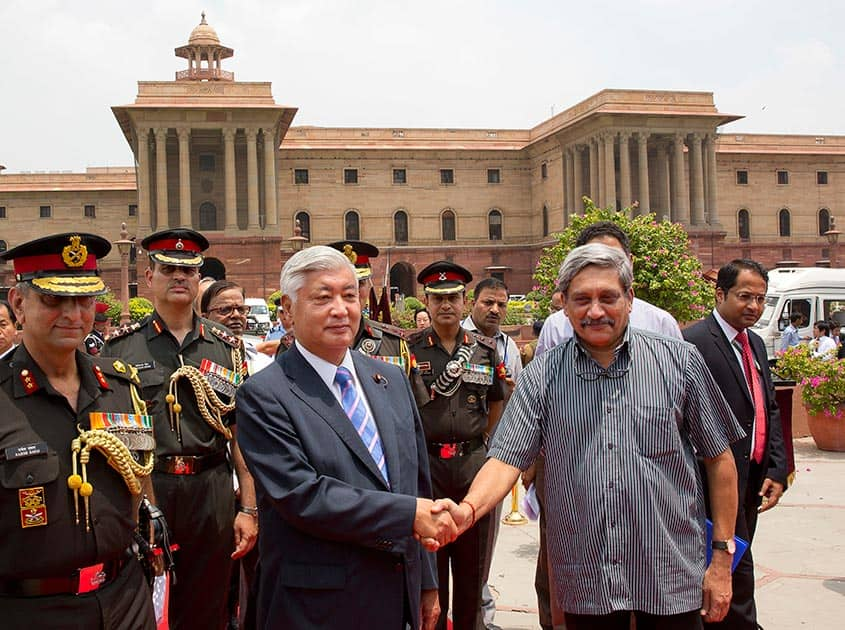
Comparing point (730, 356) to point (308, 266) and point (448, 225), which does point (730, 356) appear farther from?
point (448, 225)

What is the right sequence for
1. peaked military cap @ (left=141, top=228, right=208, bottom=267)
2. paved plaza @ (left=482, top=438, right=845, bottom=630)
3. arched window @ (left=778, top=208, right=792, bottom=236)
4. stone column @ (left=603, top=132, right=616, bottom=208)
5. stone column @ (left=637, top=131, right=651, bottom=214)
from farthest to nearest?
arched window @ (left=778, top=208, right=792, bottom=236)
stone column @ (left=637, top=131, right=651, bottom=214)
stone column @ (left=603, top=132, right=616, bottom=208)
paved plaza @ (left=482, top=438, right=845, bottom=630)
peaked military cap @ (left=141, top=228, right=208, bottom=267)

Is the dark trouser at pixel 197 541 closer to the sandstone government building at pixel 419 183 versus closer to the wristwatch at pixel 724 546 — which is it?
the wristwatch at pixel 724 546

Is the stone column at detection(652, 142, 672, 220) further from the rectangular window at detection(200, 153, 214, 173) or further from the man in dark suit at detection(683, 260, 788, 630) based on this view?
the man in dark suit at detection(683, 260, 788, 630)

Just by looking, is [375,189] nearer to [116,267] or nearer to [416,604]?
[116,267]

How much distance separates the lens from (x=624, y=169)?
5475 cm

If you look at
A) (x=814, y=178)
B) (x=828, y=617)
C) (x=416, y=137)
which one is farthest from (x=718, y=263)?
(x=828, y=617)

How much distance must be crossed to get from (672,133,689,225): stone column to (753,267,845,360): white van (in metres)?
31.8

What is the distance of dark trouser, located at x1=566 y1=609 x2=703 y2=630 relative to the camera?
3.43 m

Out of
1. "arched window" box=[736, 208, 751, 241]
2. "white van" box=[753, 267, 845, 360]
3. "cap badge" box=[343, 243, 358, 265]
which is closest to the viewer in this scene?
"cap badge" box=[343, 243, 358, 265]

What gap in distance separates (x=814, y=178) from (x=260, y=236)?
41272 mm

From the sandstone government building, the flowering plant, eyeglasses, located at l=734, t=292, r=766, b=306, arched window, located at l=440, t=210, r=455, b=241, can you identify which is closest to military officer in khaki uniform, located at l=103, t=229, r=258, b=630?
eyeglasses, located at l=734, t=292, r=766, b=306

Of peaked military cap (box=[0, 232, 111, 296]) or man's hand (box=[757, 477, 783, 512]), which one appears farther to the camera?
man's hand (box=[757, 477, 783, 512])

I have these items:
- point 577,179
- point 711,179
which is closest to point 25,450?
point 577,179

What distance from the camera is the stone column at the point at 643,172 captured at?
180ft
